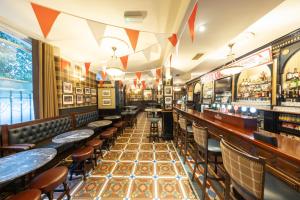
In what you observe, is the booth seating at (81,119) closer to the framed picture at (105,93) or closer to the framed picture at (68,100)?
the framed picture at (68,100)

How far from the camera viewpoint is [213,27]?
101 inches

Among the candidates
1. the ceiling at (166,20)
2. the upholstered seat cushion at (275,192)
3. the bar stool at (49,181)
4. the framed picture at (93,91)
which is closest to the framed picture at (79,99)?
the framed picture at (93,91)

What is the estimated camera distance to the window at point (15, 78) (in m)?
2.62

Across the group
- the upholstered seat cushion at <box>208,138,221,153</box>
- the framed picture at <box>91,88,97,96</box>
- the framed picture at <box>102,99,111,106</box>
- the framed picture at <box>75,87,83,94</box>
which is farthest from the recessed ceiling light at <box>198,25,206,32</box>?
the framed picture at <box>102,99,111,106</box>

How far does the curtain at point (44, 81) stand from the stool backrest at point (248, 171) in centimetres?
403

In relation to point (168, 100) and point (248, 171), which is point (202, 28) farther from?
point (168, 100)

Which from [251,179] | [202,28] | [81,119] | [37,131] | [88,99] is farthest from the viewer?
[88,99]

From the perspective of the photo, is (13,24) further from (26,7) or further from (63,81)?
(63,81)

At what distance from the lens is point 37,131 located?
9.49ft

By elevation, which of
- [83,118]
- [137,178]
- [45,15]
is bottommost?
[137,178]

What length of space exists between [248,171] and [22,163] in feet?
8.08

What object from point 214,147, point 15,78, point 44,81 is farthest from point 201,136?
point 15,78

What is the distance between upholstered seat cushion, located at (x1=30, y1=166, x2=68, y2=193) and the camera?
154 cm

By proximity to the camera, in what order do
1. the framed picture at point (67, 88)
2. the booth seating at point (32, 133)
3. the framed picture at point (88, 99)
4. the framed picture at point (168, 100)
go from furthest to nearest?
1. the framed picture at point (88, 99)
2. the framed picture at point (168, 100)
3. the framed picture at point (67, 88)
4. the booth seating at point (32, 133)
